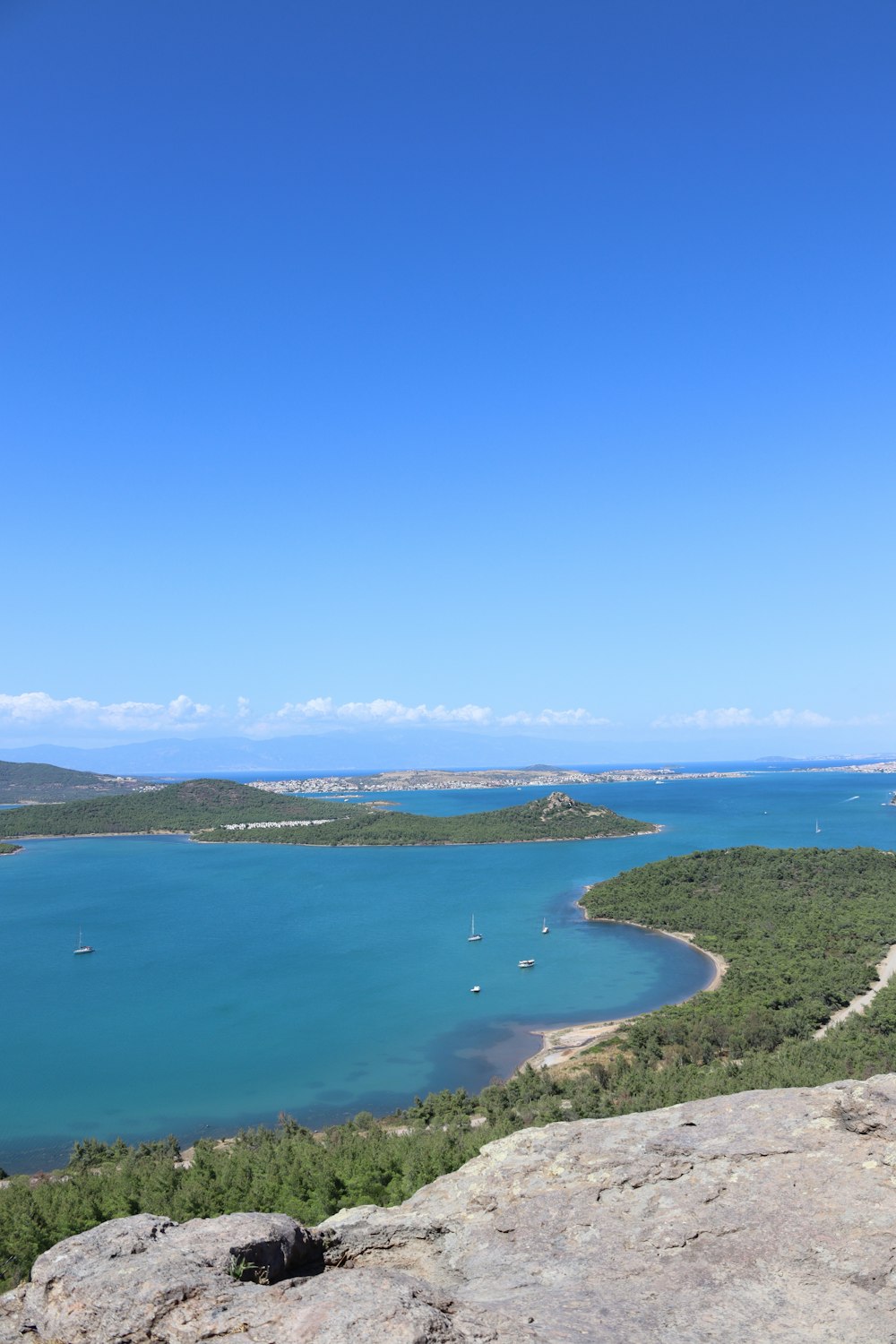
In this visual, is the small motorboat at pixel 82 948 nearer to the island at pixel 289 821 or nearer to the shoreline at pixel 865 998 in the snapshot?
the shoreline at pixel 865 998

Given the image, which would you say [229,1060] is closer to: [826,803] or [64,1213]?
[64,1213]

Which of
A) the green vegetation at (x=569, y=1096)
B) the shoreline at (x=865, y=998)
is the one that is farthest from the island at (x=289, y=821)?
the shoreline at (x=865, y=998)

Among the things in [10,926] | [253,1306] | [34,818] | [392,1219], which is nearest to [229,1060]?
[392,1219]

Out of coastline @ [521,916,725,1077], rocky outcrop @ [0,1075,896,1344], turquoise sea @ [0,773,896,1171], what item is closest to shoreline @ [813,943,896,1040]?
coastline @ [521,916,725,1077]

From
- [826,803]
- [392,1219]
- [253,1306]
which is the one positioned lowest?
[826,803]

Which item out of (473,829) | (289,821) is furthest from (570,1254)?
(289,821)

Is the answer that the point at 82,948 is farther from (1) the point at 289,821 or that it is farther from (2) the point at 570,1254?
(1) the point at 289,821
